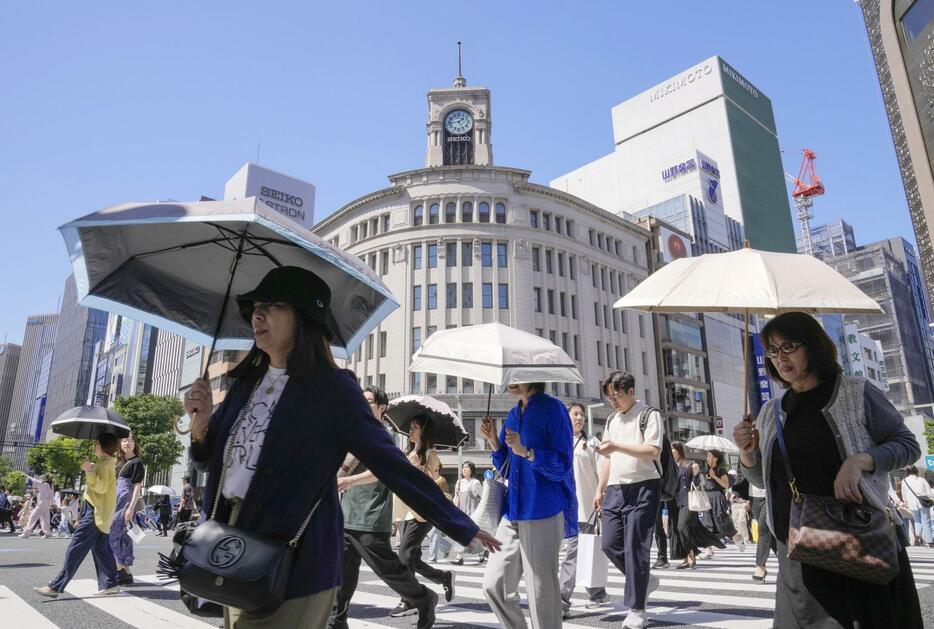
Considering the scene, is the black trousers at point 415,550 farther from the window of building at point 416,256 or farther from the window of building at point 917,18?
the window of building at point 416,256

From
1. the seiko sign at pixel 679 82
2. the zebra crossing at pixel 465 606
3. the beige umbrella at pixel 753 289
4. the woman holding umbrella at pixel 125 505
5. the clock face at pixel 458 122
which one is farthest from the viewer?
the seiko sign at pixel 679 82

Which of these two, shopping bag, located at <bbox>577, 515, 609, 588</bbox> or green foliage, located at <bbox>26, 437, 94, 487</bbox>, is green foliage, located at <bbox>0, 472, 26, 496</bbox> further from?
shopping bag, located at <bbox>577, 515, 609, 588</bbox>

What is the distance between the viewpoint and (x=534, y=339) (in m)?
5.78

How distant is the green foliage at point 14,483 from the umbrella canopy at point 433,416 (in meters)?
87.9

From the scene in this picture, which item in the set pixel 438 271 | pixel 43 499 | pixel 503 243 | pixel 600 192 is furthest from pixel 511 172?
pixel 600 192

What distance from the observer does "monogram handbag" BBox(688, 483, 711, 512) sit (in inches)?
412

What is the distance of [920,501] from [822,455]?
15.7m

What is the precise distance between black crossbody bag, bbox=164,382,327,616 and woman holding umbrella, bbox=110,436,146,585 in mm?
6571

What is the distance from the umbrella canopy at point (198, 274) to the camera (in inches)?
127

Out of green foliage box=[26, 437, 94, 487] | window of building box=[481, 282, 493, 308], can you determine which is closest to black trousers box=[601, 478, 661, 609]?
window of building box=[481, 282, 493, 308]

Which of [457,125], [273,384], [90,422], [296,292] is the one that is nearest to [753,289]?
[296,292]

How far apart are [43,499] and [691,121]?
9423 cm

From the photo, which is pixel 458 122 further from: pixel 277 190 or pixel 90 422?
pixel 90 422

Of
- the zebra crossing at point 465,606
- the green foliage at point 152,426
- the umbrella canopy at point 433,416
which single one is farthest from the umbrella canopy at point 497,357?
the green foliage at point 152,426
